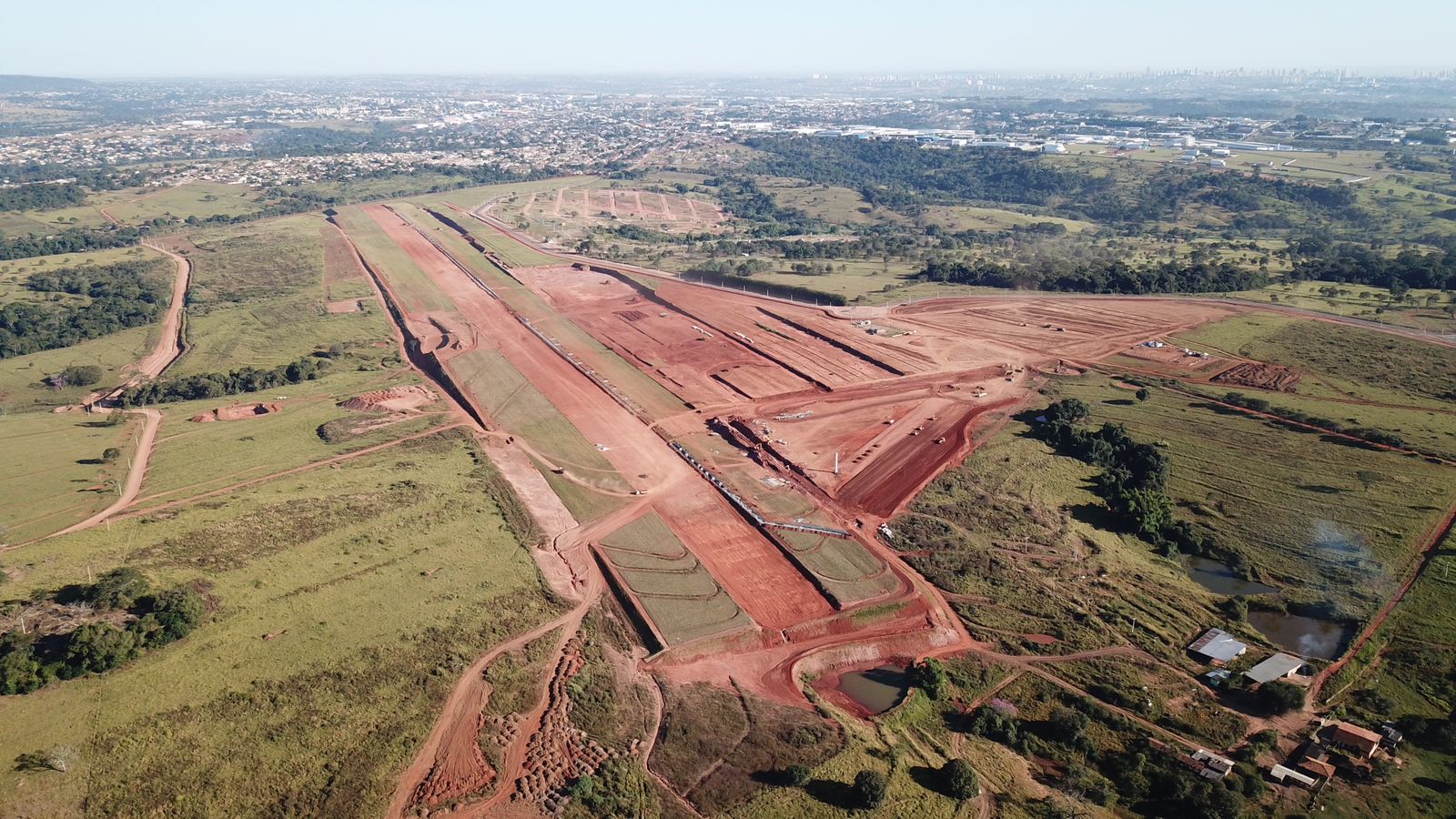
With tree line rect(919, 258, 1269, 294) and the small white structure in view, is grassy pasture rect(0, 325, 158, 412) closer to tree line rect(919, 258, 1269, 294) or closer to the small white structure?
the small white structure

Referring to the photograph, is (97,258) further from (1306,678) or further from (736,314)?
(1306,678)

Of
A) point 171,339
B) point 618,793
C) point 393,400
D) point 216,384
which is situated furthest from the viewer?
point 171,339

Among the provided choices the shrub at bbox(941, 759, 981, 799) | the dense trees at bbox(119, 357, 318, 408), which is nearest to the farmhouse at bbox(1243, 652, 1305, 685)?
the shrub at bbox(941, 759, 981, 799)

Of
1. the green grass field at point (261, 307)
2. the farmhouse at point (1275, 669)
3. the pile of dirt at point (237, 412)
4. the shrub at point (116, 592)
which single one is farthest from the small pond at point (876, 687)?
the green grass field at point (261, 307)

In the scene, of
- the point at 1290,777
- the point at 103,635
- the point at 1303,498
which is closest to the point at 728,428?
the point at 1303,498

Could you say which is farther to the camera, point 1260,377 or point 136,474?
point 1260,377

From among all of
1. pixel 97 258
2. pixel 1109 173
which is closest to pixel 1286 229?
pixel 1109 173

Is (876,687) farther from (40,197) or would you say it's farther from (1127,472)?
(40,197)
